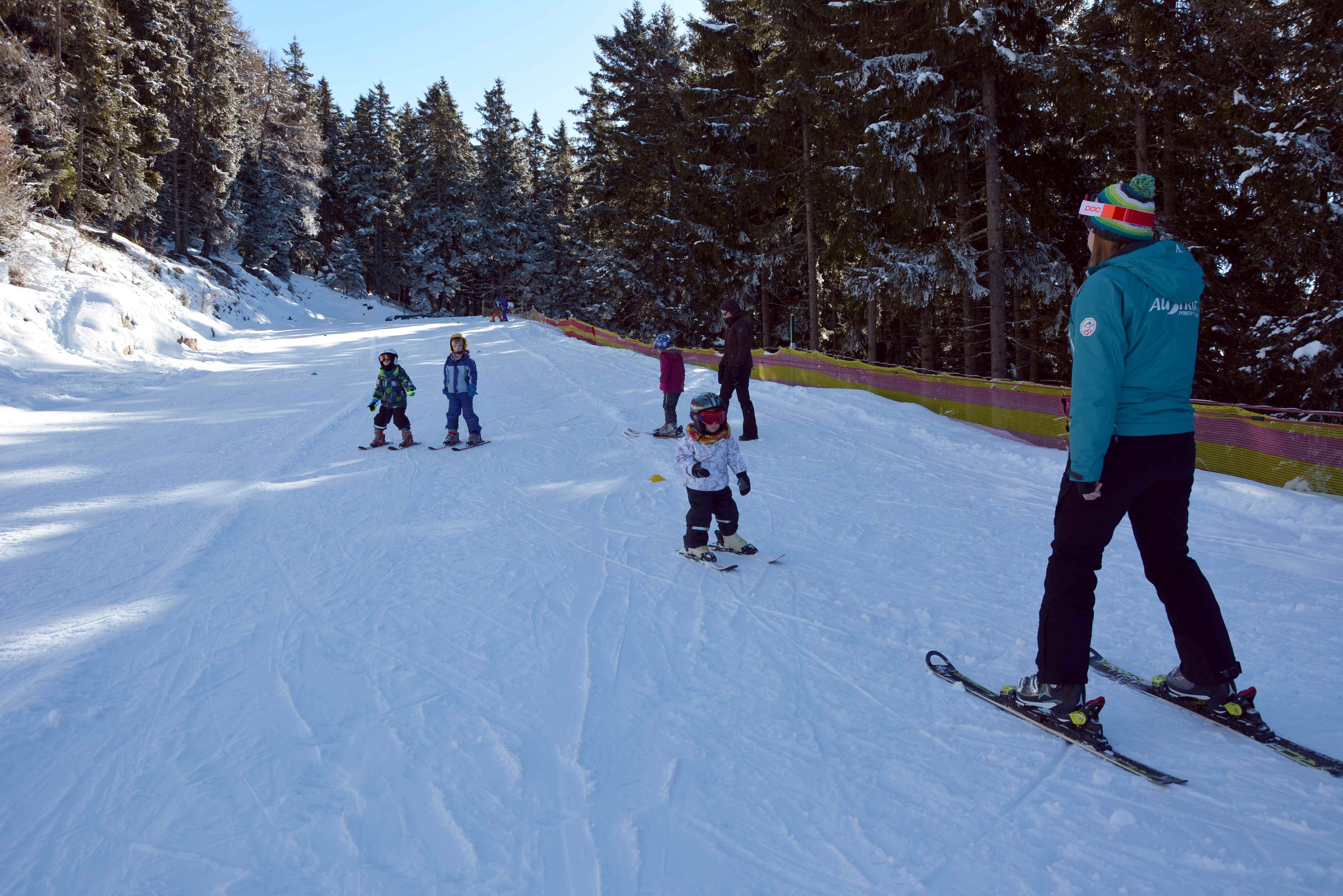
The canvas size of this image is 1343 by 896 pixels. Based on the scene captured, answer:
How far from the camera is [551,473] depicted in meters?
8.59

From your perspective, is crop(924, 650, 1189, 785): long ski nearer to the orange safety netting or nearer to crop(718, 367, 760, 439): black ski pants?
the orange safety netting

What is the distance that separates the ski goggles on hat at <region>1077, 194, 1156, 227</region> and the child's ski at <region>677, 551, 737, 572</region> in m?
3.38

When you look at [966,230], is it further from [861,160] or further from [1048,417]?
[1048,417]

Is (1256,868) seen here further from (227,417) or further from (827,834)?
(227,417)

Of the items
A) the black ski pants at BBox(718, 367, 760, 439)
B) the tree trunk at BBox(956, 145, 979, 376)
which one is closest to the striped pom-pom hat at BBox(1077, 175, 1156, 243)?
the black ski pants at BBox(718, 367, 760, 439)

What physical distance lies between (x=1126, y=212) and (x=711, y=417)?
3.16m

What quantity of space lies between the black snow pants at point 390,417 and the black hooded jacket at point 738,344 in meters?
4.58

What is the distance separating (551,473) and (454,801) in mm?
5987

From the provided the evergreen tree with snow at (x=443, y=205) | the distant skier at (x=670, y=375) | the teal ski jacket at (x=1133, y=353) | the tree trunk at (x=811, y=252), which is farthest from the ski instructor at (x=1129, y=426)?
the evergreen tree with snow at (x=443, y=205)

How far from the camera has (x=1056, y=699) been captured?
3.04 m

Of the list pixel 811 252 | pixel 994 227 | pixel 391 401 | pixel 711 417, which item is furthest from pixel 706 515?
pixel 811 252

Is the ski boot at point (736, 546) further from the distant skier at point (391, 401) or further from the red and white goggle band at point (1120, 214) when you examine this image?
the distant skier at point (391, 401)

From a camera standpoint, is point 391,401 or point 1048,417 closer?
point 1048,417

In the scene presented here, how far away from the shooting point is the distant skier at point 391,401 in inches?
390
